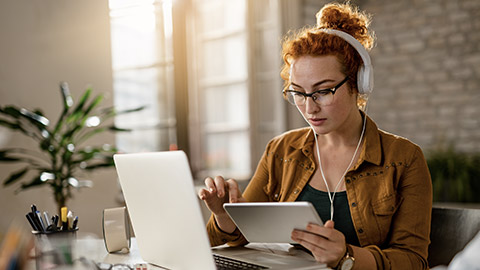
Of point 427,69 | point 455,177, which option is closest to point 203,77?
point 427,69

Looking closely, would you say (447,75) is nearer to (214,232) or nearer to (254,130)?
(254,130)

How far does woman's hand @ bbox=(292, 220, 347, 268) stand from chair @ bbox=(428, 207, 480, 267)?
0.44m

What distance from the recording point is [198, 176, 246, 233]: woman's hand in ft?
4.83

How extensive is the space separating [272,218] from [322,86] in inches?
19.8

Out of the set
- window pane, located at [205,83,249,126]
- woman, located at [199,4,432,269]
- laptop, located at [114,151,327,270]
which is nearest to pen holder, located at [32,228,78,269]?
laptop, located at [114,151,327,270]

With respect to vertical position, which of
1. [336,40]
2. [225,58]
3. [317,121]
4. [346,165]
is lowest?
[346,165]

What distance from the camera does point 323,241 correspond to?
1.15m

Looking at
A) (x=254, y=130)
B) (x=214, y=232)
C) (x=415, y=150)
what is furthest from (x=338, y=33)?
(x=254, y=130)

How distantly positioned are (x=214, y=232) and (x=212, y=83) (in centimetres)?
283

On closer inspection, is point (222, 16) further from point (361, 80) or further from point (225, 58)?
point (361, 80)

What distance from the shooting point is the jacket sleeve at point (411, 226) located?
1354mm

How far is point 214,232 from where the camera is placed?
156 cm

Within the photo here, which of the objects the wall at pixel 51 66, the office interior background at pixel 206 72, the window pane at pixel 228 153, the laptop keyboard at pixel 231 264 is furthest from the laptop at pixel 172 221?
the window pane at pixel 228 153

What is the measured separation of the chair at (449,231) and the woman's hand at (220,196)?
20.8 inches
